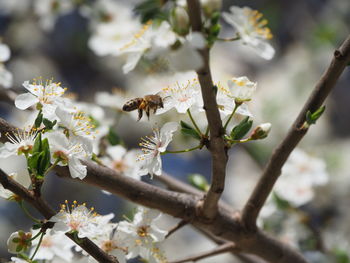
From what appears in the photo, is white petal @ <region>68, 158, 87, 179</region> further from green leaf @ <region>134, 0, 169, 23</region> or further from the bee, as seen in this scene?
green leaf @ <region>134, 0, 169, 23</region>

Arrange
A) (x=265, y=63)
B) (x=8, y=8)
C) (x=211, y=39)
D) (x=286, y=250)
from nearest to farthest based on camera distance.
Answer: (x=211, y=39) < (x=286, y=250) < (x=8, y=8) < (x=265, y=63)

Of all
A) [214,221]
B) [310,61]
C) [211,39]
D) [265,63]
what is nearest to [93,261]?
[214,221]

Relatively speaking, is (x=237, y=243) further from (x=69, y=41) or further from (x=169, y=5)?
(x=69, y=41)

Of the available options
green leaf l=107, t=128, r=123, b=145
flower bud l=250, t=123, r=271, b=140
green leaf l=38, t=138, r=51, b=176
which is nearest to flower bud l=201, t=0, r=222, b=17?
flower bud l=250, t=123, r=271, b=140

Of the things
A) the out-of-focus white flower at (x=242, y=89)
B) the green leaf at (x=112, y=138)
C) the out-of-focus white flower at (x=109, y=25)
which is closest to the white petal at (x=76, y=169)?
the out-of-focus white flower at (x=242, y=89)

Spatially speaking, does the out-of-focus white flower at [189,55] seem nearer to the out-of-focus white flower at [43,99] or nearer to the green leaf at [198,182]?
the out-of-focus white flower at [43,99]
